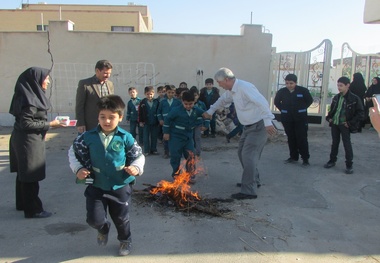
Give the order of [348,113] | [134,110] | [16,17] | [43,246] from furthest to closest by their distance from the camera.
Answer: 1. [16,17]
2. [134,110]
3. [348,113]
4. [43,246]

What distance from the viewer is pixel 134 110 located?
8969mm

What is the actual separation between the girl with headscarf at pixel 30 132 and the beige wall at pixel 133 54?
8599mm

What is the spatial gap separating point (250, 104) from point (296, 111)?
2.41 m

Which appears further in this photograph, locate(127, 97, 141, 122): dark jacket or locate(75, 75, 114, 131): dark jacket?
locate(127, 97, 141, 122): dark jacket

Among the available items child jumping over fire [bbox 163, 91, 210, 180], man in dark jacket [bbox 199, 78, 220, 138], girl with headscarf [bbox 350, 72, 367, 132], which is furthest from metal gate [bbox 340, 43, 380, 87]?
child jumping over fire [bbox 163, 91, 210, 180]

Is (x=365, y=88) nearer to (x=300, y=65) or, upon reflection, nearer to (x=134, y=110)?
(x=300, y=65)

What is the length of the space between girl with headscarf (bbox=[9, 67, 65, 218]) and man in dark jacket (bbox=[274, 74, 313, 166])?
4.83 meters

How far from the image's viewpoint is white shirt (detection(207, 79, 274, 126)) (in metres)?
5.23

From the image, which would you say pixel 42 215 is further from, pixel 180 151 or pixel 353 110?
pixel 353 110

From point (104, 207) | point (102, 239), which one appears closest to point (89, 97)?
point (104, 207)

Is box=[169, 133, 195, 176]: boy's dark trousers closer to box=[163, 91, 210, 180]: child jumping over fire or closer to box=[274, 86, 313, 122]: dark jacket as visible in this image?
box=[163, 91, 210, 180]: child jumping over fire

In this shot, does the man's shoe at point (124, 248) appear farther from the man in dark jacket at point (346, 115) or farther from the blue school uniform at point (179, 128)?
the man in dark jacket at point (346, 115)

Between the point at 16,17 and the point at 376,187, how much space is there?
76.8 ft

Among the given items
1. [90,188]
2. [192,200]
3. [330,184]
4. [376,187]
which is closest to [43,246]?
[90,188]
